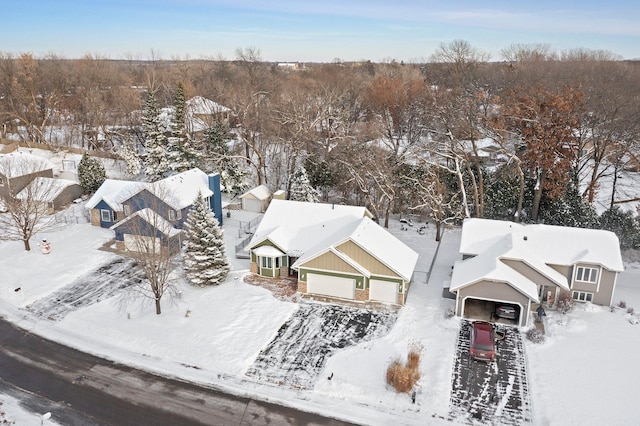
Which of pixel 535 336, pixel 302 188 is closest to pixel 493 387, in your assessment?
pixel 535 336

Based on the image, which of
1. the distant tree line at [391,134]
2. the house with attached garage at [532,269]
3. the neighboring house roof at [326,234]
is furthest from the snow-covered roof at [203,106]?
the house with attached garage at [532,269]

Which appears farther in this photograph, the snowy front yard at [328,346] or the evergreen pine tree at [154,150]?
the evergreen pine tree at [154,150]

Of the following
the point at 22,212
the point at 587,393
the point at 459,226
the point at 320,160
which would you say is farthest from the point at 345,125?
the point at 587,393

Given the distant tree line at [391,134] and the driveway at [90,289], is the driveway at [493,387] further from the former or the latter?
the driveway at [90,289]

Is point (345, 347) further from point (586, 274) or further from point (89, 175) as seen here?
point (89, 175)

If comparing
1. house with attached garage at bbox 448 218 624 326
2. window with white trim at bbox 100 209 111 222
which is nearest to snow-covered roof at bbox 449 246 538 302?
house with attached garage at bbox 448 218 624 326

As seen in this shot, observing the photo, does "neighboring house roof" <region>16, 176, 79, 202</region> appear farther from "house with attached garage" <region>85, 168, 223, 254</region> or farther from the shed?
the shed
